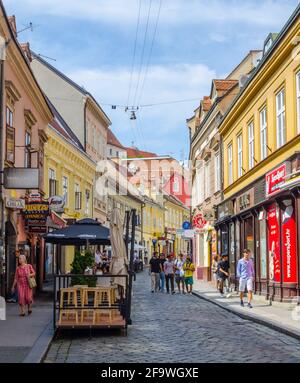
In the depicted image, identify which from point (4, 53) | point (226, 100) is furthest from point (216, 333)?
point (226, 100)

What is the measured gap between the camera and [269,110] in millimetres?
22172

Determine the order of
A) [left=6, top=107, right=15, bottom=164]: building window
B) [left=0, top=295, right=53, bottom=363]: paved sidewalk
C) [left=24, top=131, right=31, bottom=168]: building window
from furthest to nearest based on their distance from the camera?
[left=24, top=131, right=31, bottom=168]: building window < [left=6, top=107, right=15, bottom=164]: building window < [left=0, top=295, right=53, bottom=363]: paved sidewalk

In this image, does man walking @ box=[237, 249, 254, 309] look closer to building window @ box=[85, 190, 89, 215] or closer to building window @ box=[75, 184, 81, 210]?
building window @ box=[75, 184, 81, 210]

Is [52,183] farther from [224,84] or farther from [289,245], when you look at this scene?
[289,245]

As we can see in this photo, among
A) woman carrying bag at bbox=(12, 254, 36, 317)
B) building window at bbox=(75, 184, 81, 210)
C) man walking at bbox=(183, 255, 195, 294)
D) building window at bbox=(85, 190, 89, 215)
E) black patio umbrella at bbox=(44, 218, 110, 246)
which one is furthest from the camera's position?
building window at bbox=(85, 190, 89, 215)

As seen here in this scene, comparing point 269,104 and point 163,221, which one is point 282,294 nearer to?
point 269,104

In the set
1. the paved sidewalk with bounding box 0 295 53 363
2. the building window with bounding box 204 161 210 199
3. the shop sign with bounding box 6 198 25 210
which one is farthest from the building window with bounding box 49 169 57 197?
the paved sidewalk with bounding box 0 295 53 363

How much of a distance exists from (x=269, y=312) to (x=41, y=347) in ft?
26.7

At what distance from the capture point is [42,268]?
28016mm

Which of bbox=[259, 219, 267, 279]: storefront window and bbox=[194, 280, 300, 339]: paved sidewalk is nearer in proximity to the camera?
bbox=[194, 280, 300, 339]: paved sidewalk

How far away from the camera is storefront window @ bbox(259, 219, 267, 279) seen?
2253 centimetres

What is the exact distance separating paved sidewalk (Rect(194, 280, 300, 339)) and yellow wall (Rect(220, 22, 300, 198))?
14.2 ft

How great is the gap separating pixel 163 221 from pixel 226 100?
170ft

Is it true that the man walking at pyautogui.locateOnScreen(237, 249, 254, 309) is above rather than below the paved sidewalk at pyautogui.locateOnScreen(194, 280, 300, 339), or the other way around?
above
